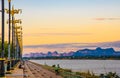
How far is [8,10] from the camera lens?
166 feet

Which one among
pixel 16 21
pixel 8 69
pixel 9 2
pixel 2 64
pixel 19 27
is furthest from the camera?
pixel 19 27

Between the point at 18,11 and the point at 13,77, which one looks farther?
the point at 18,11

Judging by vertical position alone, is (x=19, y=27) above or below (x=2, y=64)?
above

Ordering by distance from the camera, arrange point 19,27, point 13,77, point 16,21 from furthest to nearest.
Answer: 1. point 19,27
2. point 16,21
3. point 13,77

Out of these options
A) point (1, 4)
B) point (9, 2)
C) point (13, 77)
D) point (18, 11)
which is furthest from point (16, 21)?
point (1, 4)

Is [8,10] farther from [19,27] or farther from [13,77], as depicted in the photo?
[19,27]

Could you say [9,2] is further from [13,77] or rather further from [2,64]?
[2,64]

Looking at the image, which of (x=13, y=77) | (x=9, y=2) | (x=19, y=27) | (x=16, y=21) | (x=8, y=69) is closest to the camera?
(x=13, y=77)

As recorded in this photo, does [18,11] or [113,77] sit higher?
[18,11]

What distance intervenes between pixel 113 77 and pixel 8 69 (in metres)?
16.3

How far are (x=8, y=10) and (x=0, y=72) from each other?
59.4 ft

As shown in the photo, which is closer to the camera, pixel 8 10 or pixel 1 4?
pixel 1 4

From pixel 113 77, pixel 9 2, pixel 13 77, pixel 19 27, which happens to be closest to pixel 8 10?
pixel 9 2

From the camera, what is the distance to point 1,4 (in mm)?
34031
